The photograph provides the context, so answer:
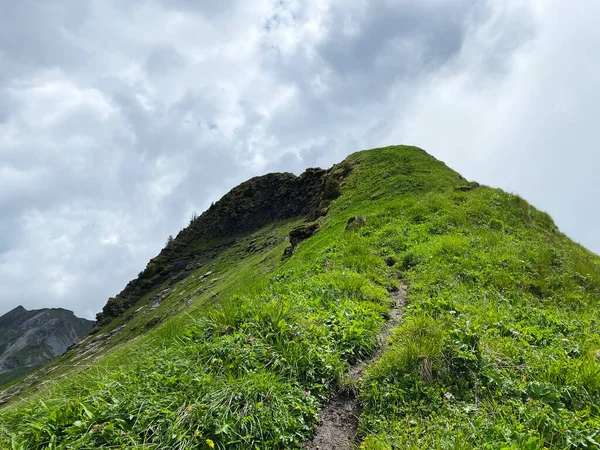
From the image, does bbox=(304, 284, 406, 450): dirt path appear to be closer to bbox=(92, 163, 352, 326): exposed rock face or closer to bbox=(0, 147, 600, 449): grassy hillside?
bbox=(0, 147, 600, 449): grassy hillside

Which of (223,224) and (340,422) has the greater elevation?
(223,224)

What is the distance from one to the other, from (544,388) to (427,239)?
10.8m

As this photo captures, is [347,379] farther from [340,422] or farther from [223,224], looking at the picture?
[223,224]

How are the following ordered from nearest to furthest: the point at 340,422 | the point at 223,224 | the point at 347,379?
1. the point at 340,422
2. the point at 347,379
3. the point at 223,224

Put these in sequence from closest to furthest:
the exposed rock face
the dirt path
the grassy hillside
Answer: the grassy hillside, the dirt path, the exposed rock face

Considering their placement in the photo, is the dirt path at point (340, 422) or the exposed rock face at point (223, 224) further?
the exposed rock face at point (223, 224)

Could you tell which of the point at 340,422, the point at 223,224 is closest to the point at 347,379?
the point at 340,422

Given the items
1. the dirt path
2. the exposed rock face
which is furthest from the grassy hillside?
the exposed rock face

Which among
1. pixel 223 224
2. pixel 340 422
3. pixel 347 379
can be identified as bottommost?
pixel 340 422

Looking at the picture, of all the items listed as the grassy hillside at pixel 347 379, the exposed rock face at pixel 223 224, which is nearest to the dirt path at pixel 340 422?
the grassy hillside at pixel 347 379

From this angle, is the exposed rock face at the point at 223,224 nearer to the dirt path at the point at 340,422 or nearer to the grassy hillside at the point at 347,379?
the grassy hillside at the point at 347,379

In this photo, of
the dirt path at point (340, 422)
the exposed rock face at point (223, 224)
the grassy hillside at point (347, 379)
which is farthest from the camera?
the exposed rock face at point (223, 224)

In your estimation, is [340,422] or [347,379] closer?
[340,422]

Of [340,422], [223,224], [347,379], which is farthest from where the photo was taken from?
[223,224]
